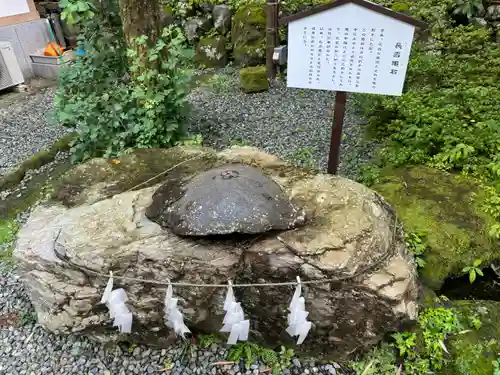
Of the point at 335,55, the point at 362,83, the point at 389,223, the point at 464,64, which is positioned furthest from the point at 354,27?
the point at 464,64

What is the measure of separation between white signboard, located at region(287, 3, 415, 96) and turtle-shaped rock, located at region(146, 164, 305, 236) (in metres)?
1.25

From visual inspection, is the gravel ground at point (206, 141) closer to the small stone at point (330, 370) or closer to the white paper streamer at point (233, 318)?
the small stone at point (330, 370)

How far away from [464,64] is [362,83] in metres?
4.65

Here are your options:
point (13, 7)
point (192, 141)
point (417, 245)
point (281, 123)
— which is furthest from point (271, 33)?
point (13, 7)

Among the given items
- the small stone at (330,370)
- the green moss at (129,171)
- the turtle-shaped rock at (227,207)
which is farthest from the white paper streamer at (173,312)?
the green moss at (129,171)

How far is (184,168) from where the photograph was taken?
406 cm

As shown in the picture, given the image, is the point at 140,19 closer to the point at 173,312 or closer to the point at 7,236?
the point at 7,236

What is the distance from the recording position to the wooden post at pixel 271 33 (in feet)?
25.3

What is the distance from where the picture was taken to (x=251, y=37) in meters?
8.80

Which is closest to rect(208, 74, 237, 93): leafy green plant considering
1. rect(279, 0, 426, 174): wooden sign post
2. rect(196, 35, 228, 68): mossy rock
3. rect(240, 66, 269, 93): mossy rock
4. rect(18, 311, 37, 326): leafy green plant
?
rect(240, 66, 269, 93): mossy rock

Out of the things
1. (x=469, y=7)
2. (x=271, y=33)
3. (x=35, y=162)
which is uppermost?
(x=469, y=7)

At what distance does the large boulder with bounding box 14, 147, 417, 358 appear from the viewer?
108 inches

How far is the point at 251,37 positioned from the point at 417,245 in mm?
6719

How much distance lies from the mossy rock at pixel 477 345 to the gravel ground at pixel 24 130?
6032 mm
